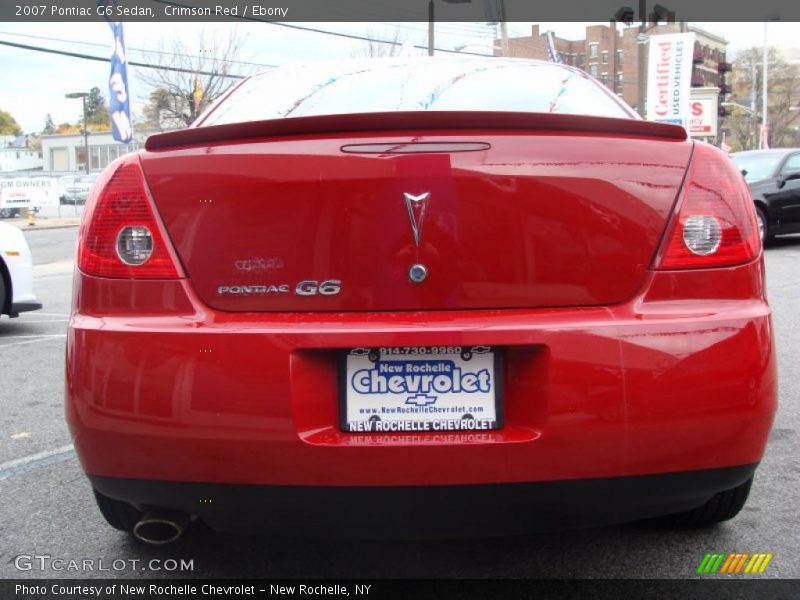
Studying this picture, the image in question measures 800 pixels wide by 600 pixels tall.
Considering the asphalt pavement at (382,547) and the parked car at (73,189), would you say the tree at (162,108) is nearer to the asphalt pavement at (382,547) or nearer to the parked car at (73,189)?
the parked car at (73,189)

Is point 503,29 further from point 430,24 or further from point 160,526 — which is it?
point 160,526

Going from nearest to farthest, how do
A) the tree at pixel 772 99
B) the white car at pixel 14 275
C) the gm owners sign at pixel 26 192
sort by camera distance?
the white car at pixel 14 275 → the gm owners sign at pixel 26 192 → the tree at pixel 772 99

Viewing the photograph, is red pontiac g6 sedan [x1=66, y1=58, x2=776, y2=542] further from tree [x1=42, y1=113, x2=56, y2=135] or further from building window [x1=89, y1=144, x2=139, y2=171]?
tree [x1=42, y1=113, x2=56, y2=135]

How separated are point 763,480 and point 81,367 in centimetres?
240

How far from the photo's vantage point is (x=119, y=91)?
24797 mm

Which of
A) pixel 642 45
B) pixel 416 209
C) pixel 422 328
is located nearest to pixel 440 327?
pixel 422 328

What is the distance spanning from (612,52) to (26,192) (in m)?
71.6

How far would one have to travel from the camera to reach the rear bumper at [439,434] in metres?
1.89

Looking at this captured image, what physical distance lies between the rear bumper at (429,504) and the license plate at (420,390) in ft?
0.48

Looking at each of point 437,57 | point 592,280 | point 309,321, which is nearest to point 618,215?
point 592,280

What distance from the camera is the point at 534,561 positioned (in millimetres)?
2441

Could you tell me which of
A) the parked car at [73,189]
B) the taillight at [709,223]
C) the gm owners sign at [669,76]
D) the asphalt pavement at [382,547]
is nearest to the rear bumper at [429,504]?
the asphalt pavement at [382,547]

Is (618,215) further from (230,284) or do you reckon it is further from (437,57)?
(437,57)

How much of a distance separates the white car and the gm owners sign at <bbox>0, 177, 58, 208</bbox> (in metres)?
26.9
